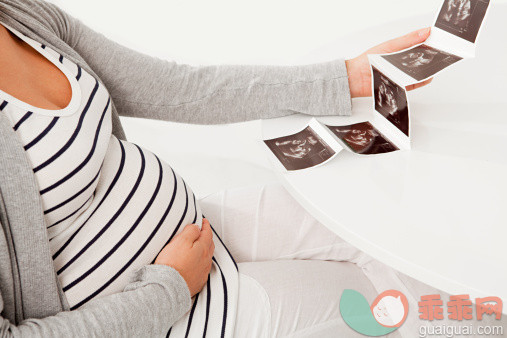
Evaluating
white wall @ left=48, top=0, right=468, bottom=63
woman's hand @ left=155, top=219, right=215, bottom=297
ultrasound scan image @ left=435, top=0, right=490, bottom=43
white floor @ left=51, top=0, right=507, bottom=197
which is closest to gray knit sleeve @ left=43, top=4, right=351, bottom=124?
ultrasound scan image @ left=435, top=0, right=490, bottom=43

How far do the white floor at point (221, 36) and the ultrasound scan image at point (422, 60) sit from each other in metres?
1.02

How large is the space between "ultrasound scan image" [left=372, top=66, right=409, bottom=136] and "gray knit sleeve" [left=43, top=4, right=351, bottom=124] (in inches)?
2.6

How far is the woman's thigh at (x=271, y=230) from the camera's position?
43.0 inches

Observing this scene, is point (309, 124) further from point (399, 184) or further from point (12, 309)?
point (12, 309)

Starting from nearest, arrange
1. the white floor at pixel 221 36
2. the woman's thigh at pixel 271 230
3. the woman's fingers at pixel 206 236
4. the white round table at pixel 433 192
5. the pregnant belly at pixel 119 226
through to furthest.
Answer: the white round table at pixel 433 192 → the pregnant belly at pixel 119 226 → the woman's fingers at pixel 206 236 → the woman's thigh at pixel 271 230 → the white floor at pixel 221 36

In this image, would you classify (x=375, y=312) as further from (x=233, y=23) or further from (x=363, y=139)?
(x=233, y=23)

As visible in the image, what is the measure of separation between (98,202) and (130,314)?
0.66ft

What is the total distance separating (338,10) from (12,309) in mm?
2314

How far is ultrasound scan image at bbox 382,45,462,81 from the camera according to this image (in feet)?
3.30

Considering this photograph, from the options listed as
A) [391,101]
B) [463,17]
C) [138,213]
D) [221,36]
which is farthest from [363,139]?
[221,36]

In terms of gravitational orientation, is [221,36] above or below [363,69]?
below

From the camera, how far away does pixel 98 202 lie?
0.89m

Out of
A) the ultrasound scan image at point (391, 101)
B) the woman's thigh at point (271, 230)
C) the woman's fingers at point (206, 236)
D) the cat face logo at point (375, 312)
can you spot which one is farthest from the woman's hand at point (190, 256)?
the ultrasound scan image at point (391, 101)

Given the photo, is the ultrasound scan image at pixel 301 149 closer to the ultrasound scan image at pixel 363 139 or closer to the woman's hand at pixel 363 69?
the ultrasound scan image at pixel 363 139
